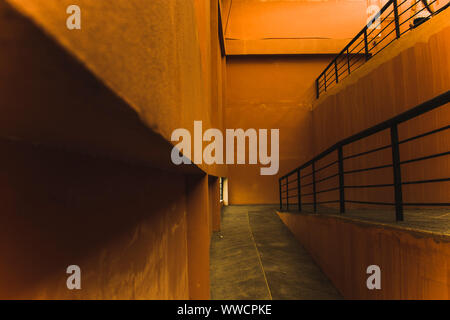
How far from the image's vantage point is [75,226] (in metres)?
0.70

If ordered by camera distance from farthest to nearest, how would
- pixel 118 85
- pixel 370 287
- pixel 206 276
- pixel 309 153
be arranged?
pixel 309 153, pixel 206 276, pixel 370 287, pixel 118 85

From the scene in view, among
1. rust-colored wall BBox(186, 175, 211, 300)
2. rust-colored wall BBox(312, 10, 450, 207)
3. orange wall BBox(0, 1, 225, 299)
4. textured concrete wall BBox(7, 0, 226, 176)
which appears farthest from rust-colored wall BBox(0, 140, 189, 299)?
rust-colored wall BBox(312, 10, 450, 207)

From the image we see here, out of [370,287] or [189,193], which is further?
[189,193]

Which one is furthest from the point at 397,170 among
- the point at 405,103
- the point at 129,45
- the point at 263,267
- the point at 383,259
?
the point at 405,103

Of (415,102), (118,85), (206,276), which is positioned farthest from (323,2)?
(118,85)

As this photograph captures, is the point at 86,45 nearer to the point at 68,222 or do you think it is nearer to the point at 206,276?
the point at 68,222

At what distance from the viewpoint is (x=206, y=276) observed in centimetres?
216

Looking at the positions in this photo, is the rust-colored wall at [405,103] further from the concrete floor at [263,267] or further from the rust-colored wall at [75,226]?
the rust-colored wall at [75,226]

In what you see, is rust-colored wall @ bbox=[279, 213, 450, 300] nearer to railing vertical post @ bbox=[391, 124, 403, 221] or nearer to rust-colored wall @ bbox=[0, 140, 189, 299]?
railing vertical post @ bbox=[391, 124, 403, 221]

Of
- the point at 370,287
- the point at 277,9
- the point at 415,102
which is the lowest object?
the point at 370,287

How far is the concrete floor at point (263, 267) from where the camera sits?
2535 millimetres

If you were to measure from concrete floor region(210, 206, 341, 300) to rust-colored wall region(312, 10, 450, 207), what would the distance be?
2124 millimetres

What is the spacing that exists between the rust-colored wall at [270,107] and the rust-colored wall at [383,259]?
388 centimetres

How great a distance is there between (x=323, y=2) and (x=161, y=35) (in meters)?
8.40
